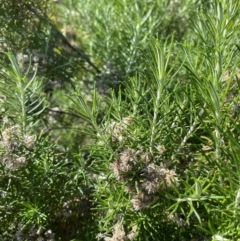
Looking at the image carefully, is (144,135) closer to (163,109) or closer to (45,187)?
(163,109)

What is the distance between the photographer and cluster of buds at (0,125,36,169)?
2.92ft

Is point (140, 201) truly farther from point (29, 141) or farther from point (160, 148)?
point (29, 141)

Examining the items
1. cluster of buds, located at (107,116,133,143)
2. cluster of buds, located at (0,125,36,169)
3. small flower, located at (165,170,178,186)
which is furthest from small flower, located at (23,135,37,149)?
small flower, located at (165,170,178,186)

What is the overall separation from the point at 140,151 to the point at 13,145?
0.25 m

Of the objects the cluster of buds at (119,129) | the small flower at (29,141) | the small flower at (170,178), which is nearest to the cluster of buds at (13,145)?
the small flower at (29,141)

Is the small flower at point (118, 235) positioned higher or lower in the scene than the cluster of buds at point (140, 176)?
lower

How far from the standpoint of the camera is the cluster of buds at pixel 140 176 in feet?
2.58

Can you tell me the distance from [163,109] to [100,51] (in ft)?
2.02

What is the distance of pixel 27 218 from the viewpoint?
917 mm

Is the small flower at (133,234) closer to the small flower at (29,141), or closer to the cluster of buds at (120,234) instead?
the cluster of buds at (120,234)

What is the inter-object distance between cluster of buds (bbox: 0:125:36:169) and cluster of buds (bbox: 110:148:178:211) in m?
0.20

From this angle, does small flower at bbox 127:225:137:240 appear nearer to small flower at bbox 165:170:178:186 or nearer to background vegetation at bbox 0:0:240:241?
background vegetation at bbox 0:0:240:241

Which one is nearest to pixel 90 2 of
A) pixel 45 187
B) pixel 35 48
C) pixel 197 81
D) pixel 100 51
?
pixel 100 51

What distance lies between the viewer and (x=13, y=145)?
0.90 m
